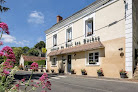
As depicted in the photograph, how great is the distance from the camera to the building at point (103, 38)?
9.62m

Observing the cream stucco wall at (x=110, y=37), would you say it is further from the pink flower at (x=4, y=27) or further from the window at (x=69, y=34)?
the pink flower at (x=4, y=27)

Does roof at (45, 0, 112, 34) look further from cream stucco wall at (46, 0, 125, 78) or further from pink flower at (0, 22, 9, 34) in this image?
pink flower at (0, 22, 9, 34)

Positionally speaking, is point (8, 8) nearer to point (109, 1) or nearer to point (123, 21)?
point (109, 1)

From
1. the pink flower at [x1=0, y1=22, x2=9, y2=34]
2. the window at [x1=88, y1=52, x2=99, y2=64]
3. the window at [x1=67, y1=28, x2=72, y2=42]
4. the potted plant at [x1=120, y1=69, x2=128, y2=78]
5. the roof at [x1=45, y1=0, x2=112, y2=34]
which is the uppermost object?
the roof at [x1=45, y1=0, x2=112, y2=34]

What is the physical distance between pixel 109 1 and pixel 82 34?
14.7ft

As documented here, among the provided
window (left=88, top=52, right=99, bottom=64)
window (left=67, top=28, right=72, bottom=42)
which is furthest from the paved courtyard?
window (left=67, top=28, right=72, bottom=42)

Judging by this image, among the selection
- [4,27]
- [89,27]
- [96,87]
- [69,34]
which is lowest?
[96,87]

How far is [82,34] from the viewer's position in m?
14.0

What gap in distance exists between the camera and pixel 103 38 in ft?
37.7

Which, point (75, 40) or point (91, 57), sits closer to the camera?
point (91, 57)

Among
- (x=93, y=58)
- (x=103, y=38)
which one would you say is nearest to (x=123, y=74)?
(x=93, y=58)

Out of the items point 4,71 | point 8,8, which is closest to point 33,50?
point 8,8

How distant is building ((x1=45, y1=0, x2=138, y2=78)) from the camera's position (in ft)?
31.6

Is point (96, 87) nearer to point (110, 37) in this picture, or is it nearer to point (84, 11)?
point (110, 37)
